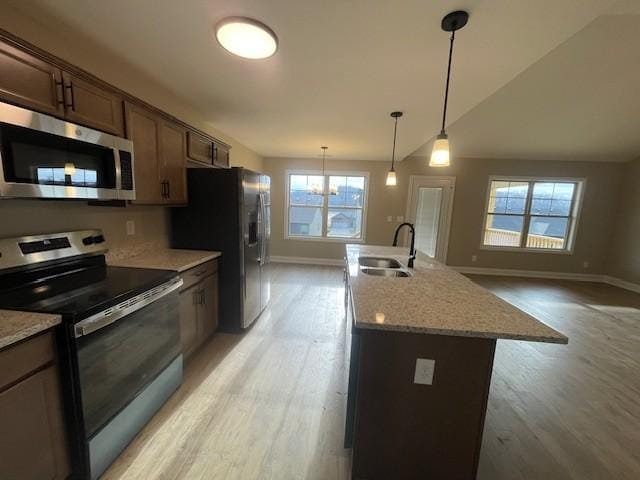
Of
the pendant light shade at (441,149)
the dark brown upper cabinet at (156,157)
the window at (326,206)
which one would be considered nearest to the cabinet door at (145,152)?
the dark brown upper cabinet at (156,157)

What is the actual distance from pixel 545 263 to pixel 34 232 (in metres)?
7.67

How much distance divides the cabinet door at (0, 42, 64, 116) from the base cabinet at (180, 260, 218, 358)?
1.26 metres

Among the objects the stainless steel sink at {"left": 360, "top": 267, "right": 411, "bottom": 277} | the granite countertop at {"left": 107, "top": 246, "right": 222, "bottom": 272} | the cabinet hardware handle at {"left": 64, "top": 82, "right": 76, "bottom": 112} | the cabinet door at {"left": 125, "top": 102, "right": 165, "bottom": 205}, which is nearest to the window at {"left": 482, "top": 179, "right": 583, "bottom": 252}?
the stainless steel sink at {"left": 360, "top": 267, "right": 411, "bottom": 277}

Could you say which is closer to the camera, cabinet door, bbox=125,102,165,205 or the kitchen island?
the kitchen island

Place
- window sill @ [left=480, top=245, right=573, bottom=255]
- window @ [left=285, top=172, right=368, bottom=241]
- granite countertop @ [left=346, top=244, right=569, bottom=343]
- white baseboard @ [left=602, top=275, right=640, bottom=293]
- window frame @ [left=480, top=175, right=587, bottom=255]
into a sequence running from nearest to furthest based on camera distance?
1. granite countertop @ [left=346, top=244, right=569, bottom=343]
2. white baseboard @ [left=602, top=275, right=640, bottom=293]
3. window frame @ [left=480, top=175, right=587, bottom=255]
4. window sill @ [left=480, top=245, right=573, bottom=255]
5. window @ [left=285, top=172, right=368, bottom=241]

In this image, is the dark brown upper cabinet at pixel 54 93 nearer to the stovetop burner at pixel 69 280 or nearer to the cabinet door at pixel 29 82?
the cabinet door at pixel 29 82

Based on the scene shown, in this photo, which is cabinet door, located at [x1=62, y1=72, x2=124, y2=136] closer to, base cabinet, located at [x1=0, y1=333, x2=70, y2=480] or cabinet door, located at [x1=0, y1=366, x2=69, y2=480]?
base cabinet, located at [x1=0, y1=333, x2=70, y2=480]

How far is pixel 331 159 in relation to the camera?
5.58 meters

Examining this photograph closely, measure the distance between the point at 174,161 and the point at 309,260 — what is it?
13.0ft

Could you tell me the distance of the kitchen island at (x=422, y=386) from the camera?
3.84ft

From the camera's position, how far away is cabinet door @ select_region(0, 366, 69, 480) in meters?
0.95

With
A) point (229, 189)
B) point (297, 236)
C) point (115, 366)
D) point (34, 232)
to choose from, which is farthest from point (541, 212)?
point (34, 232)

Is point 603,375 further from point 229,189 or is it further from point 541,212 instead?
point 541,212

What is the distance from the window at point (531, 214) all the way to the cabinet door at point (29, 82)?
6437mm
